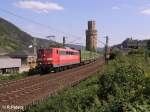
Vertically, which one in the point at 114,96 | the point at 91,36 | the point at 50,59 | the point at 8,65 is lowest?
the point at 8,65

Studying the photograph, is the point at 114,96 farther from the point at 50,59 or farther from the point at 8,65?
the point at 8,65

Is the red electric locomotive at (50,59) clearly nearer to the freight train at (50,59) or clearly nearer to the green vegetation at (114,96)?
the freight train at (50,59)

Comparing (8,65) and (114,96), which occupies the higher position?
(114,96)

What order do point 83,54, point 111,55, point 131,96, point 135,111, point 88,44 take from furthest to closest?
1. point 88,44
2. point 111,55
3. point 83,54
4. point 131,96
5. point 135,111

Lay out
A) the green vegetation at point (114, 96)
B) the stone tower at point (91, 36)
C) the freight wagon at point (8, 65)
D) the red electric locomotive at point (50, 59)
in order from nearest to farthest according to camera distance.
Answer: the green vegetation at point (114, 96) < the red electric locomotive at point (50, 59) < the freight wagon at point (8, 65) < the stone tower at point (91, 36)

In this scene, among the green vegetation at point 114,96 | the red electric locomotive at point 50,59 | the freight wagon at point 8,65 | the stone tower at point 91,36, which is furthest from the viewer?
the stone tower at point 91,36

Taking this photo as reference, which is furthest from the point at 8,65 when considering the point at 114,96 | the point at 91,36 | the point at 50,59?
the point at 91,36

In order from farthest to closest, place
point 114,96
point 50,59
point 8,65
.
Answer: point 8,65
point 50,59
point 114,96

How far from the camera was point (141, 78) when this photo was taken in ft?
54.5

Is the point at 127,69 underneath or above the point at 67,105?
above

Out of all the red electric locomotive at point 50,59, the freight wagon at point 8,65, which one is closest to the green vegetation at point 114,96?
the red electric locomotive at point 50,59

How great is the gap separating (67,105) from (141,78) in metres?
3.12

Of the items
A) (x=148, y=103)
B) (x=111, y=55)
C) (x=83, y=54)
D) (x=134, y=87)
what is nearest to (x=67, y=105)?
(x=134, y=87)

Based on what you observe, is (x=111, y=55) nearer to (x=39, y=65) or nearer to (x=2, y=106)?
(x=39, y=65)
